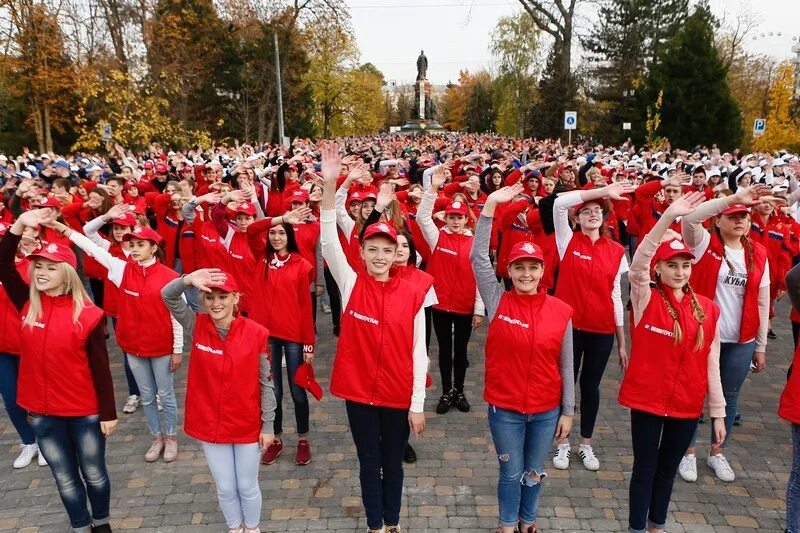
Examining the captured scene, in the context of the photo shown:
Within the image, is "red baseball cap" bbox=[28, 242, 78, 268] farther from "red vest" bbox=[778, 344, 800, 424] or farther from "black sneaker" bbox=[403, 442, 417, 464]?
"red vest" bbox=[778, 344, 800, 424]

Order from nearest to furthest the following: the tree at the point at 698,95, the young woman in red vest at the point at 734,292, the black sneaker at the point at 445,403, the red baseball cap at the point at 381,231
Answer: the red baseball cap at the point at 381,231 < the young woman in red vest at the point at 734,292 < the black sneaker at the point at 445,403 < the tree at the point at 698,95

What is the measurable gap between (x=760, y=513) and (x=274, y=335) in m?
3.94

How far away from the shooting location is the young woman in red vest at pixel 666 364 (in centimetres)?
361

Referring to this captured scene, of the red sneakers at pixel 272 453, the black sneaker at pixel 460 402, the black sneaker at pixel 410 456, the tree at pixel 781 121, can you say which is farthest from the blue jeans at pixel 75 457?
the tree at pixel 781 121

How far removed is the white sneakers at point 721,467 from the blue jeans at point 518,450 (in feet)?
6.38

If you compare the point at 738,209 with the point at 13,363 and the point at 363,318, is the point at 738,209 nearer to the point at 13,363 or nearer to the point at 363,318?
the point at 363,318

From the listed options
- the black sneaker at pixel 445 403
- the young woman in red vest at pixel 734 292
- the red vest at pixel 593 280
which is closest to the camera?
the young woman in red vest at pixel 734 292

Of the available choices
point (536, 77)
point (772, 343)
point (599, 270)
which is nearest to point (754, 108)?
point (536, 77)

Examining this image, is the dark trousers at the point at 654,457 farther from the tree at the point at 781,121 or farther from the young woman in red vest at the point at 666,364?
the tree at the point at 781,121

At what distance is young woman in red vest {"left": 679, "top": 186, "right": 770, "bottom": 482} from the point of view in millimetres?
4578

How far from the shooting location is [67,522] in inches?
171

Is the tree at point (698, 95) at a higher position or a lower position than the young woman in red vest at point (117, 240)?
higher

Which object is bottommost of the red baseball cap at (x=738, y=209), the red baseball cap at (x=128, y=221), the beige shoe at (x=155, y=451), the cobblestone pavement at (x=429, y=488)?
the cobblestone pavement at (x=429, y=488)

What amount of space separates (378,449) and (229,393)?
1003mm
